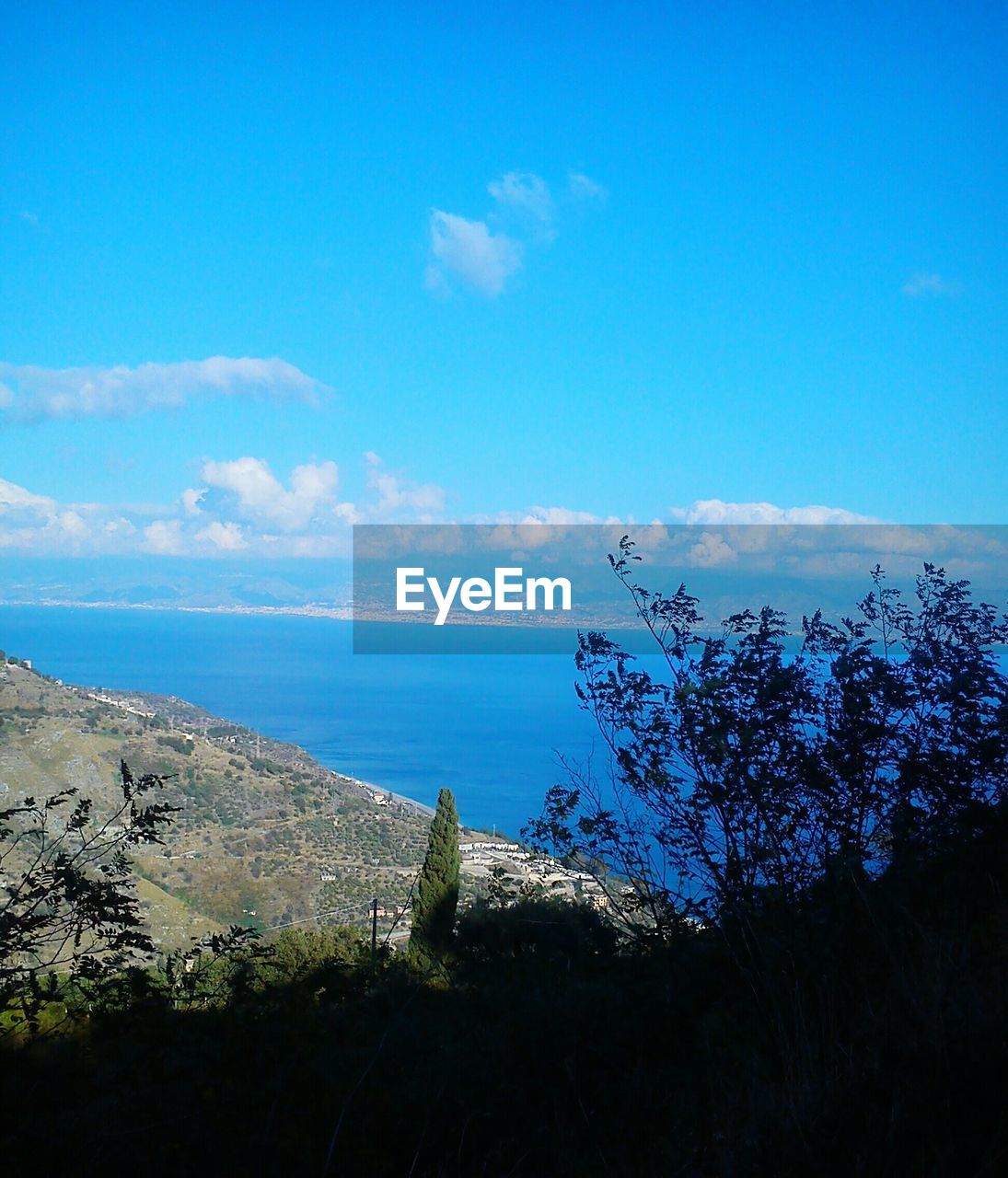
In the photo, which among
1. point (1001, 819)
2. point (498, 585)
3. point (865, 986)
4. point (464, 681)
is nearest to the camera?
point (865, 986)

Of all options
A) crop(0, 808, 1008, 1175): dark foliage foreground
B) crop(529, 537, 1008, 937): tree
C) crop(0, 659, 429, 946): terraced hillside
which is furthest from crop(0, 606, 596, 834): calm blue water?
crop(0, 659, 429, 946): terraced hillside

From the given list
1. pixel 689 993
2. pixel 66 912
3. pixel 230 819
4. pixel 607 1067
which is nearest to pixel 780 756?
pixel 689 993

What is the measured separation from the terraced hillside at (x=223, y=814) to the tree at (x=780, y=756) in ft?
52.4

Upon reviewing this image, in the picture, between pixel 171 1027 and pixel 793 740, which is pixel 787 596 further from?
pixel 171 1027

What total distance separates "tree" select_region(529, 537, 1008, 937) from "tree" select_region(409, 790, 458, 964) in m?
5.73

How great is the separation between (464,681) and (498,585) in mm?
72020

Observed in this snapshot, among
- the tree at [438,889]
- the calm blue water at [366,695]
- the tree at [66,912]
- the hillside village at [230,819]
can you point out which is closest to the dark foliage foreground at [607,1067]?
the tree at [66,912]

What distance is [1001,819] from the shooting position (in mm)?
4676

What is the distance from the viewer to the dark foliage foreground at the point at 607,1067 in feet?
7.59

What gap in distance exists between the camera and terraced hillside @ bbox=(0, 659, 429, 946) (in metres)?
23.7

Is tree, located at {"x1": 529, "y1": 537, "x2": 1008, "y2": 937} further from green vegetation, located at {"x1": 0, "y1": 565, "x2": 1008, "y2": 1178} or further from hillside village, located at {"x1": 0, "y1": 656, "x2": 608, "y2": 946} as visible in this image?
hillside village, located at {"x1": 0, "y1": 656, "x2": 608, "y2": 946}

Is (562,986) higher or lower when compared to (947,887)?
lower

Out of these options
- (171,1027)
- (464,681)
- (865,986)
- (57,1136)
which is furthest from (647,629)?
(464,681)

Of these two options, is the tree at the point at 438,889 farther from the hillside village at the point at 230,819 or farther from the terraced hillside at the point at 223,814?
the terraced hillside at the point at 223,814
